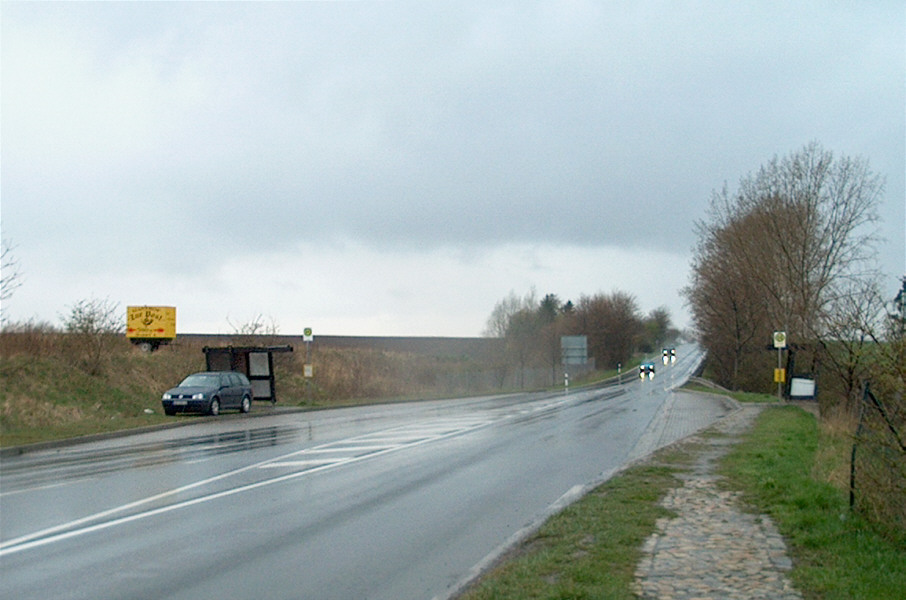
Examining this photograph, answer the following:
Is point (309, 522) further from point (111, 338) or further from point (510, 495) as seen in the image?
point (111, 338)

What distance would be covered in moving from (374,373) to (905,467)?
50.7 metres

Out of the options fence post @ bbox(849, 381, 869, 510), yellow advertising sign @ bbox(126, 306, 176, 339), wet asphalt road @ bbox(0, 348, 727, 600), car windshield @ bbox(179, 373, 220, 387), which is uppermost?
yellow advertising sign @ bbox(126, 306, 176, 339)

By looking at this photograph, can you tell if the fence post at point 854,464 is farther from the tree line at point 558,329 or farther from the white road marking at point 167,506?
the tree line at point 558,329

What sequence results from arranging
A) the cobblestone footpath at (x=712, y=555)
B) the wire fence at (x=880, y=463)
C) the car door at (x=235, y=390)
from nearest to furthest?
the cobblestone footpath at (x=712, y=555)
the wire fence at (x=880, y=463)
the car door at (x=235, y=390)

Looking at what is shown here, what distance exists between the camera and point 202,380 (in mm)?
31906

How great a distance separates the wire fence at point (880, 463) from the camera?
8.18 metres

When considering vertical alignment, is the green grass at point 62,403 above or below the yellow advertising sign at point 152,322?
below

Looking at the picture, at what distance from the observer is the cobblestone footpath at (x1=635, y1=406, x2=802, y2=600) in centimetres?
679

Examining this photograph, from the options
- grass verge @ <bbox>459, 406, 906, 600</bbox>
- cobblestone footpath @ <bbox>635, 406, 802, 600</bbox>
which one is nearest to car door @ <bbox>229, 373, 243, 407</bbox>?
grass verge @ <bbox>459, 406, 906, 600</bbox>

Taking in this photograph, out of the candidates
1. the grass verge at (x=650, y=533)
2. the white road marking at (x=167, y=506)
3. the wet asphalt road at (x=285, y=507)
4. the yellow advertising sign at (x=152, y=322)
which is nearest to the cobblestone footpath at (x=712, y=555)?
the grass verge at (x=650, y=533)

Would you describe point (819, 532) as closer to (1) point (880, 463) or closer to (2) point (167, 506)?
(1) point (880, 463)

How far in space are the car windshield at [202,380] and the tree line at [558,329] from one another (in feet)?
152

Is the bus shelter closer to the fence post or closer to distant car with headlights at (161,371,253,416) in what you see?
distant car with headlights at (161,371,253,416)

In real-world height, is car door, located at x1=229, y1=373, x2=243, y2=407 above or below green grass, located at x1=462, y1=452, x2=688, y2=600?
above
